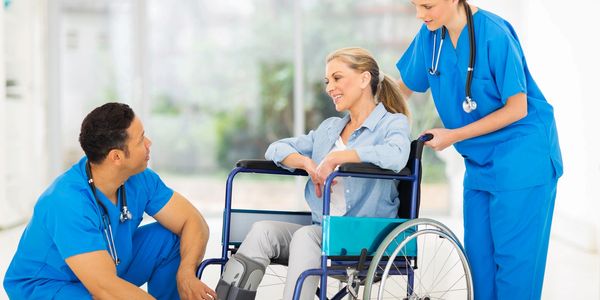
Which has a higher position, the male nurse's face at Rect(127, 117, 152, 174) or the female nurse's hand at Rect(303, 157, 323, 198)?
the male nurse's face at Rect(127, 117, 152, 174)

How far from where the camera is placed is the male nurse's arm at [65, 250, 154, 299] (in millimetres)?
1999

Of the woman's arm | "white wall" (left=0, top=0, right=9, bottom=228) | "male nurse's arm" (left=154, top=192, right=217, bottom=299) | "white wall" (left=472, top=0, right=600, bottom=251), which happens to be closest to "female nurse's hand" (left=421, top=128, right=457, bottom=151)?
the woman's arm

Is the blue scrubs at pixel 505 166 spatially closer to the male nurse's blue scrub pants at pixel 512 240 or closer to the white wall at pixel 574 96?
the male nurse's blue scrub pants at pixel 512 240

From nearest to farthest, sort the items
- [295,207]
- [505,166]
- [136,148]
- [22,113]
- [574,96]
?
[136,148] → [505,166] → [574,96] → [22,113] → [295,207]

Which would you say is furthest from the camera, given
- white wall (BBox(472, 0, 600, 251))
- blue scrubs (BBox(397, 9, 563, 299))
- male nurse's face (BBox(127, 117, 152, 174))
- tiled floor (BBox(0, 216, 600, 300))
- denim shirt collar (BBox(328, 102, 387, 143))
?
white wall (BBox(472, 0, 600, 251))

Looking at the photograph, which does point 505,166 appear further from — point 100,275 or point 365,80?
point 100,275

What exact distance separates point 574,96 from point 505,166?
2.68 m

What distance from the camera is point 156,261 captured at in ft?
7.77

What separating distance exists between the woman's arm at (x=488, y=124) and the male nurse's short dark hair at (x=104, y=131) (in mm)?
816

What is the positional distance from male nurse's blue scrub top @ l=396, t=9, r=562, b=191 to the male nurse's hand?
0.82 m

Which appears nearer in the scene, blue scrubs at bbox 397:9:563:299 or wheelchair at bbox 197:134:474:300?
wheelchair at bbox 197:134:474:300

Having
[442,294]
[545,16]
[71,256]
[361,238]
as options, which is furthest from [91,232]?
[545,16]

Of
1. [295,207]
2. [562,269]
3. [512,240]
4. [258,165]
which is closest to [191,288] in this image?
[258,165]

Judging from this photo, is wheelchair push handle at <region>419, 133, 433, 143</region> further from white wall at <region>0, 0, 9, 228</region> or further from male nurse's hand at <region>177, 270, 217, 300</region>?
white wall at <region>0, 0, 9, 228</region>
